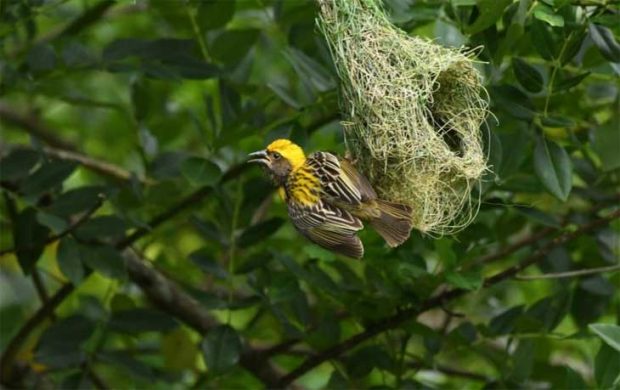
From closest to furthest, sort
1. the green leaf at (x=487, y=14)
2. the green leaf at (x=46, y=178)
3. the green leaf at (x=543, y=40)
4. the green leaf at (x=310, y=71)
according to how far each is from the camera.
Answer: the green leaf at (x=487, y=14) < the green leaf at (x=543, y=40) < the green leaf at (x=310, y=71) < the green leaf at (x=46, y=178)

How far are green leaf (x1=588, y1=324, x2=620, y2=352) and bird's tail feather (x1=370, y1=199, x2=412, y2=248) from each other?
1.54 ft

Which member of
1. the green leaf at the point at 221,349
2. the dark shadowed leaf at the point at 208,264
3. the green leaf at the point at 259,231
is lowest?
the green leaf at the point at 221,349

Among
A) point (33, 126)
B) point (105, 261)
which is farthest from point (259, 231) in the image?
point (33, 126)

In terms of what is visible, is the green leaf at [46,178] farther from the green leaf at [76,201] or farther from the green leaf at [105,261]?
the green leaf at [105,261]

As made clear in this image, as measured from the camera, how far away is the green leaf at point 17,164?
365 cm

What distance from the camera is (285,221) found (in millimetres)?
3832

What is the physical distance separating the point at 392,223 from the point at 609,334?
1.83 ft

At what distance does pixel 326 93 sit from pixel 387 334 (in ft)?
2.38

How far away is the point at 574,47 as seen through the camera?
10.5ft

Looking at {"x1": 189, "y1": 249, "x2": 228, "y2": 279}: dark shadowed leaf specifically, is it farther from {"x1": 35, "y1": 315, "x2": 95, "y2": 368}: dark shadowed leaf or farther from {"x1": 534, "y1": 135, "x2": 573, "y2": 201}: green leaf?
{"x1": 534, "y1": 135, "x2": 573, "y2": 201}: green leaf

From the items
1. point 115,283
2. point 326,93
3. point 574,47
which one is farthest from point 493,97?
point 115,283

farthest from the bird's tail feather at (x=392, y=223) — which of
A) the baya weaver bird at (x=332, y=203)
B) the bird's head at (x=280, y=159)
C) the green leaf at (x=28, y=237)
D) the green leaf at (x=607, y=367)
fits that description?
the green leaf at (x=28, y=237)

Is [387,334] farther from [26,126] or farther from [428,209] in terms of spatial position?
[26,126]

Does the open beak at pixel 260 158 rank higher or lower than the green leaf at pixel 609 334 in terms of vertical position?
higher
